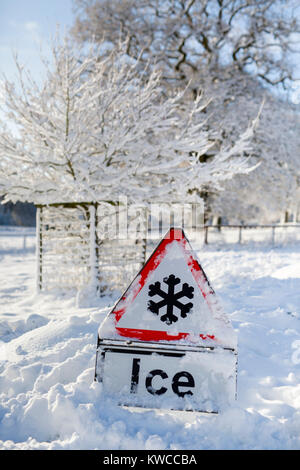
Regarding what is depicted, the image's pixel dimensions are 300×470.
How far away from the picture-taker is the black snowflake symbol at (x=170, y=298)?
7.12 feet

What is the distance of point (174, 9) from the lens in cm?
1466

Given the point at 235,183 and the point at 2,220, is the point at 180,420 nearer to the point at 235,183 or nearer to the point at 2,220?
Result: the point at 235,183

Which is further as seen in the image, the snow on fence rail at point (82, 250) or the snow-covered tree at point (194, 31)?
the snow-covered tree at point (194, 31)

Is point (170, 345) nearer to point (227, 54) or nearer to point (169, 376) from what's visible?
point (169, 376)

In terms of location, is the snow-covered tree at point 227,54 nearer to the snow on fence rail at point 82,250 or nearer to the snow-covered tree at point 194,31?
the snow-covered tree at point 194,31

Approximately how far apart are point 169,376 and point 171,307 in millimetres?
444

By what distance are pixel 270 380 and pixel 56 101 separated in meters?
5.54

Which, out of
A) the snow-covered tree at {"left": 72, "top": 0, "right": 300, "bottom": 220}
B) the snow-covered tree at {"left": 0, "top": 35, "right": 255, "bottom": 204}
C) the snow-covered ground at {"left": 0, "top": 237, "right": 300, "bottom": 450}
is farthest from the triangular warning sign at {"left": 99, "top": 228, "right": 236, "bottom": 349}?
the snow-covered tree at {"left": 72, "top": 0, "right": 300, "bottom": 220}

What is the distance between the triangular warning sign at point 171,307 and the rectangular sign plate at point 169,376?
8 centimetres

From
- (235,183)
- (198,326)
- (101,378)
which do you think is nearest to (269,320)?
(198,326)

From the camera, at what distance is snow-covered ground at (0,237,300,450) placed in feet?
6.44

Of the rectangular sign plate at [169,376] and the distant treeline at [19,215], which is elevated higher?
the distant treeline at [19,215]

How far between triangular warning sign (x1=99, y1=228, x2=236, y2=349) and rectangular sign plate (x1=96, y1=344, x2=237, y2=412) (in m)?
0.08

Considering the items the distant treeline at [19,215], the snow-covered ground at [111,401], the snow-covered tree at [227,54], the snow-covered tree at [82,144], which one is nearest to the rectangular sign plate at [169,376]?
the snow-covered ground at [111,401]
